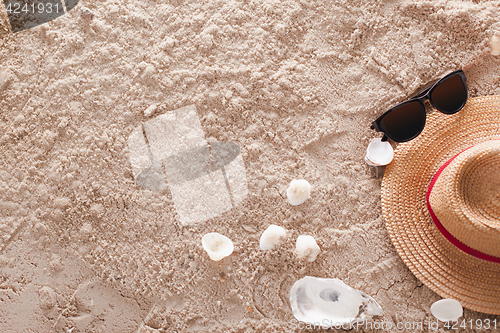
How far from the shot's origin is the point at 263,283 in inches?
60.2

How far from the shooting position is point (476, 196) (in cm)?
121

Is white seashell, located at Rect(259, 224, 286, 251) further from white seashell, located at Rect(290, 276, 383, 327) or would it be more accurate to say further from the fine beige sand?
white seashell, located at Rect(290, 276, 383, 327)

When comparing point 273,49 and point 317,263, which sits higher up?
point 273,49

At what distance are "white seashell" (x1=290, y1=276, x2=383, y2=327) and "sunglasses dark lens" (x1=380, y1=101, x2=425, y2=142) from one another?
26.1 inches

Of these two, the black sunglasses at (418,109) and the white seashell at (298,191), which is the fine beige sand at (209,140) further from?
the black sunglasses at (418,109)

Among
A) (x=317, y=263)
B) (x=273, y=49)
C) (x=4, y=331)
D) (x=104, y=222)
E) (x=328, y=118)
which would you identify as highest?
(x=273, y=49)

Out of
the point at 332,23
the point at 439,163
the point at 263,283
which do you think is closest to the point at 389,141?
the point at 439,163

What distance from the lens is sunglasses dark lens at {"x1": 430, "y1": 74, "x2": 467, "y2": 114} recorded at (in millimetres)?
1469

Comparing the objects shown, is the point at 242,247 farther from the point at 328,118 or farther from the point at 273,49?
the point at 273,49

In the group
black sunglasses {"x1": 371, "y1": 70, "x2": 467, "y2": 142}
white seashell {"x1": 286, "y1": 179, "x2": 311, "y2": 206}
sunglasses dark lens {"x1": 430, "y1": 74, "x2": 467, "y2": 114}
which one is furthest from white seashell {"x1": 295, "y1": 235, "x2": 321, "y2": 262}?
sunglasses dark lens {"x1": 430, "y1": 74, "x2": 467, "y2": 114}

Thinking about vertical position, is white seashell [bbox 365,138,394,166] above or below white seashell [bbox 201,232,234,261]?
above

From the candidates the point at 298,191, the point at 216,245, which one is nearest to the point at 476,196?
the point at 298,191

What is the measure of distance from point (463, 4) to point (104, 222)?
1.89 m

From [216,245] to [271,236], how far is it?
9.3 inches
